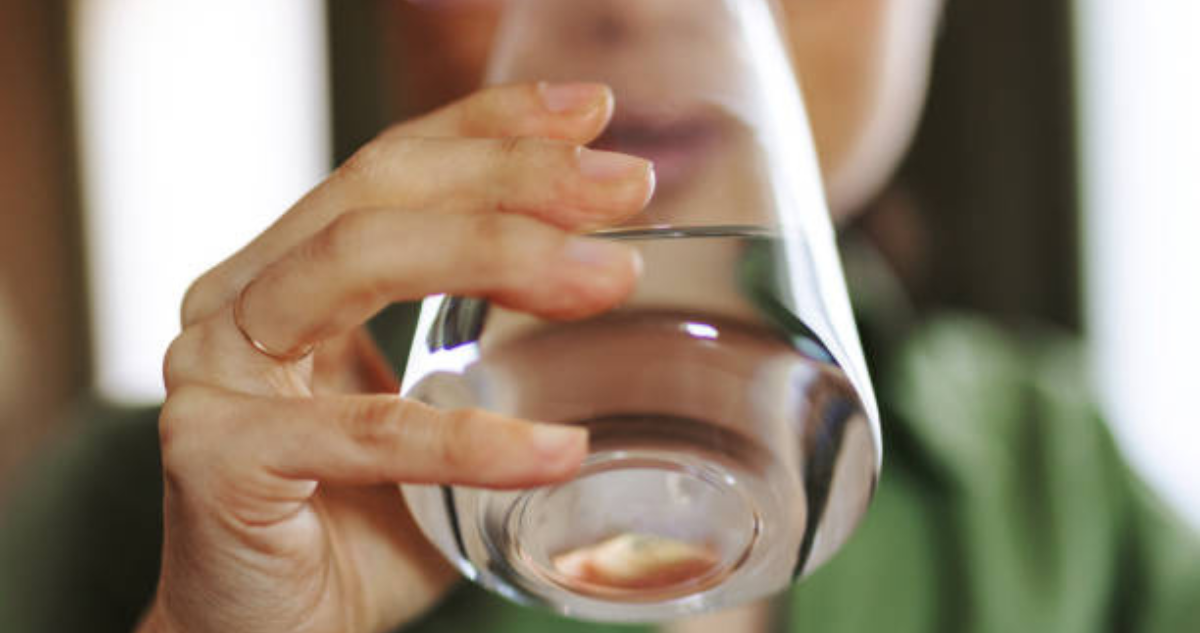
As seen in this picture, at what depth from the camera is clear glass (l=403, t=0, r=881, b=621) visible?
235 millimetres

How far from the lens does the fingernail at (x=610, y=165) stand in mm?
216

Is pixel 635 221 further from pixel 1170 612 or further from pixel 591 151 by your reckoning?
pixel 1170 612

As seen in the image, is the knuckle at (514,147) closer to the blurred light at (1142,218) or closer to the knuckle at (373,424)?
the knuckle at (373,424)

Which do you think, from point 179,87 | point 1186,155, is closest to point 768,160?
point 1186,155

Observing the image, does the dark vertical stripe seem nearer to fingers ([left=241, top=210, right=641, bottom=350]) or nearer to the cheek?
fingers ([left=241, top=210, right=641, bottom=350])

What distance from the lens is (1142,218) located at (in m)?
1.29

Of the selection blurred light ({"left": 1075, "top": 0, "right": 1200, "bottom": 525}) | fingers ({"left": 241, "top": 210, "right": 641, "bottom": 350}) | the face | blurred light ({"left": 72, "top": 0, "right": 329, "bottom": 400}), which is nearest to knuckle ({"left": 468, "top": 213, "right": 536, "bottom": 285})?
fingers ({"left": 241, "top": 210, "right": 641, "bottom": 350})

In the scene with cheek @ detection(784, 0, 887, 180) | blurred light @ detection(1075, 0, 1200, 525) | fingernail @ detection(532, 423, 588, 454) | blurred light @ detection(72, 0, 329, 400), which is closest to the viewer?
fingernail @ detection(532, 423, 588, 454)

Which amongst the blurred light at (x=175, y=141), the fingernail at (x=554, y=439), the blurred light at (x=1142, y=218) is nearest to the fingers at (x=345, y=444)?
the fingernail at (x=554, y=439)

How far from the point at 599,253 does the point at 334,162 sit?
4.21 feet

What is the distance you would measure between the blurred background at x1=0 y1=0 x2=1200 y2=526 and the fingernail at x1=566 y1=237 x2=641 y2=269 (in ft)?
2.28

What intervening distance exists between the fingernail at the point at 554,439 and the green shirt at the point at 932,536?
0.39 meters

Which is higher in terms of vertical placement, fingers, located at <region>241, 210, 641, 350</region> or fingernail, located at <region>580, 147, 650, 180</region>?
fingernail, located at <region>580, 147, 650, 180</region>

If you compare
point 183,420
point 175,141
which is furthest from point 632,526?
point 175,141
